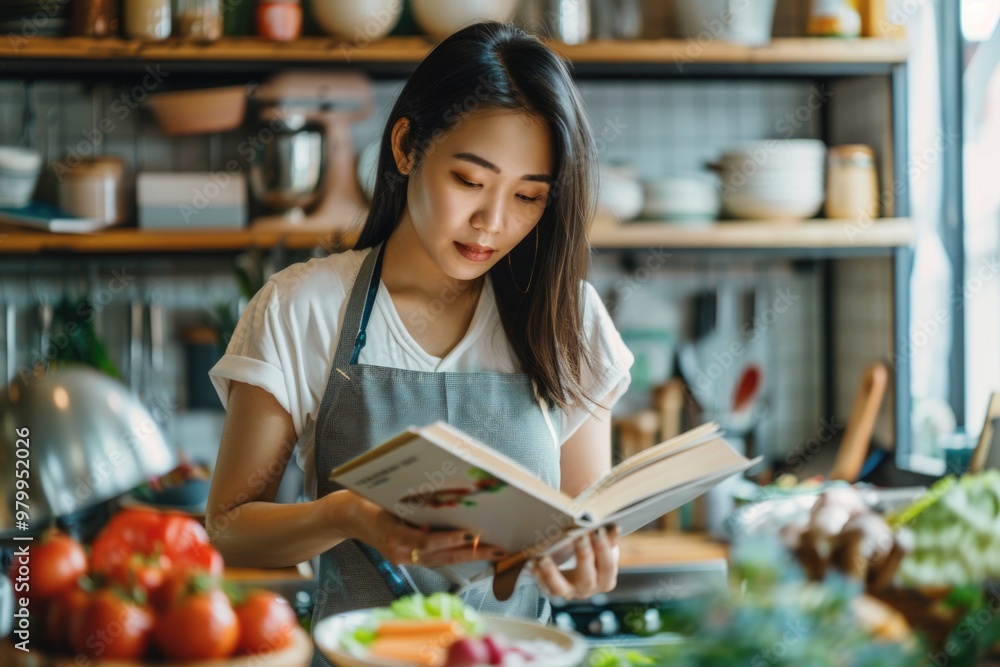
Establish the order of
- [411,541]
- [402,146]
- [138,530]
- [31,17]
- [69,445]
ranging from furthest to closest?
1. [31,17]
2. [69,445]
3. [402,146]
4. [411,541]
5. [138,530]

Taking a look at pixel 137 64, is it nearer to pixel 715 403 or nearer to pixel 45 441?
pixel 45 441

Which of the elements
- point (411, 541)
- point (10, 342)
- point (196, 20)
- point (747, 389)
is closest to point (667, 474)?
point (411, 541)

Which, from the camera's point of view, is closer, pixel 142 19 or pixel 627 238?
pixel 142 19

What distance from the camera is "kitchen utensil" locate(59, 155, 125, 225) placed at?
2713 mm

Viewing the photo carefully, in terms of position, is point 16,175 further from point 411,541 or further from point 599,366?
point 411,541

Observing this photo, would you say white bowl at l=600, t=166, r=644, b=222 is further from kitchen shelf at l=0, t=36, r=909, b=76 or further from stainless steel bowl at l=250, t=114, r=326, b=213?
stainless steel bowl at l=250, t=114, r=326, b=213

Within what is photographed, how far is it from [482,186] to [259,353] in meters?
0.38

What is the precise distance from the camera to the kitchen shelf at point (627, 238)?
2660 millimetres

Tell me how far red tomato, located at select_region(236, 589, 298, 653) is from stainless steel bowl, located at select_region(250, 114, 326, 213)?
1.97m

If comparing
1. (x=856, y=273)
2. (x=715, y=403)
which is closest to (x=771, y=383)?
(x=715, y=403)

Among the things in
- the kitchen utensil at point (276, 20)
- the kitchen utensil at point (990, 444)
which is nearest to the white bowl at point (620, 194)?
the kitchen utensil at point (276, 20)

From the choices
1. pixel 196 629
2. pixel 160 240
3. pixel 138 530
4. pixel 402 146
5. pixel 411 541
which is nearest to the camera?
pixel 196 629

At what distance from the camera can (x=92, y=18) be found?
261 cm

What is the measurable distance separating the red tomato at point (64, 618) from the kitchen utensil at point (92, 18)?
6.82 ft
